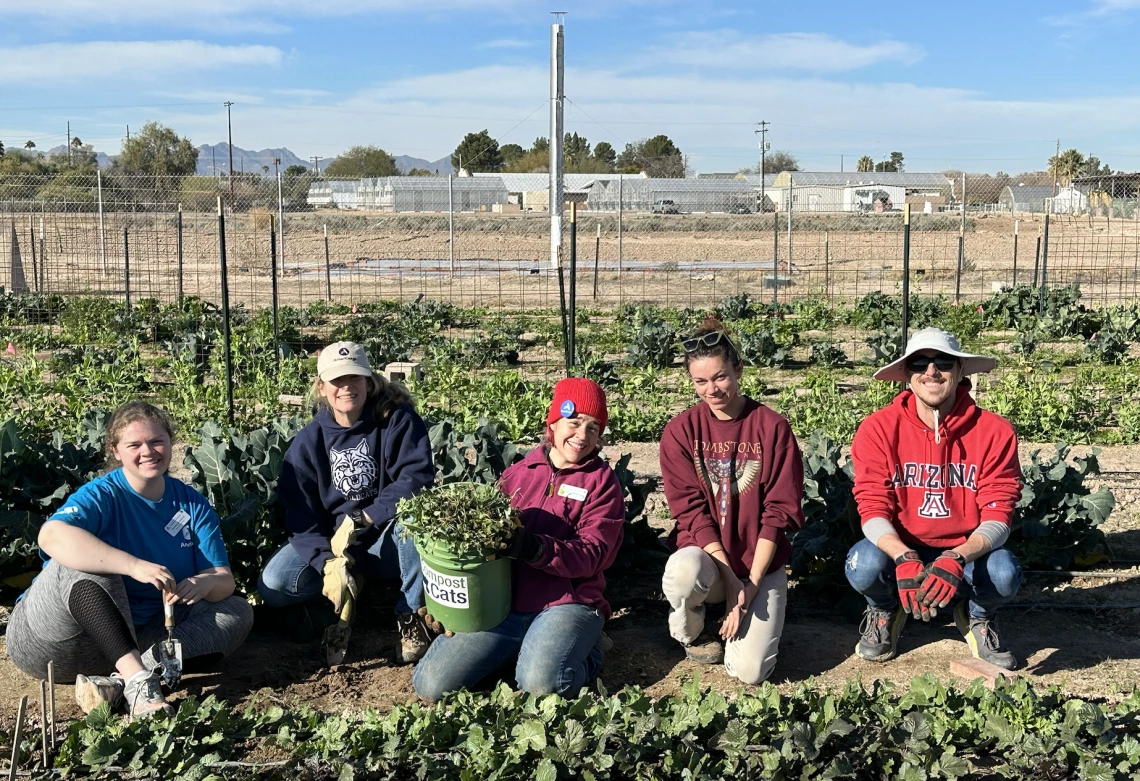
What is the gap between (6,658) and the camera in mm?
4305

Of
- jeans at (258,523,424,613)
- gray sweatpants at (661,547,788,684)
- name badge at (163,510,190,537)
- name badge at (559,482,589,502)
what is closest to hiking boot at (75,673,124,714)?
name badge at (163,510,190,537)

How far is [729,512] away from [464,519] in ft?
3.39

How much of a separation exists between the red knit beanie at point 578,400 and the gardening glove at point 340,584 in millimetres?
988

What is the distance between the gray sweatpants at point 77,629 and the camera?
3.78m

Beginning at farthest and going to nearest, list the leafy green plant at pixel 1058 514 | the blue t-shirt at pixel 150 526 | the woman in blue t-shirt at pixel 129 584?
the leafy green plant at pixel 1058 514 → the blue t-shirt at pixel 150 526 → the woman in blue t-shirt at pixel 129 584

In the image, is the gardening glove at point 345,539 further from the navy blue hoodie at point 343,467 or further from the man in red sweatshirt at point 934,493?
the man in red sweatshirt at point 934,493

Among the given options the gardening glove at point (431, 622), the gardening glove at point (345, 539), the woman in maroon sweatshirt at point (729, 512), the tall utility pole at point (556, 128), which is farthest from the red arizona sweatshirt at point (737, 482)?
the tall utility pole at point (556, 128)

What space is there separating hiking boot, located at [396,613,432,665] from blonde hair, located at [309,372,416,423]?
80cm

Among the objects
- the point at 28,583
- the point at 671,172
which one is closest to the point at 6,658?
the point at 28,583

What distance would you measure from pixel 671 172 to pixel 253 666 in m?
61.6

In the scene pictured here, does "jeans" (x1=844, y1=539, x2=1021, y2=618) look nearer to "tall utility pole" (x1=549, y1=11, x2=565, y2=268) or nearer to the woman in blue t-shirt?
the woman in blue t-shirt

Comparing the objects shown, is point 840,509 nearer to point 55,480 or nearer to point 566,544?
point 566,544

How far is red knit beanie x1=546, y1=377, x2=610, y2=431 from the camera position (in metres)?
3.94

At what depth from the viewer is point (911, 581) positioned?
157 inches
